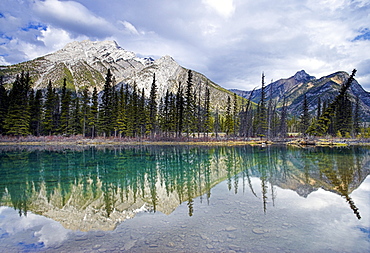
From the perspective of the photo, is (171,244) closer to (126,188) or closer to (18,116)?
(126,188)

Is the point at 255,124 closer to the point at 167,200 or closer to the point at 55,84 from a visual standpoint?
the point at 167,200

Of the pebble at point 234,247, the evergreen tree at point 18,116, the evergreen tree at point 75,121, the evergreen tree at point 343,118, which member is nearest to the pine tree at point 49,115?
the evergreen tree at point 18,116

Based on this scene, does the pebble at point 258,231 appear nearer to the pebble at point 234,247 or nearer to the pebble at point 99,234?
the pebble at point 234,247

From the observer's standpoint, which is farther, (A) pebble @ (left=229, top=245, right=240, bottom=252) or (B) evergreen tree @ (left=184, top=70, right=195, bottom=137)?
(B) evergreen tree @ (left=184, top=70, right=195, bottom=137)

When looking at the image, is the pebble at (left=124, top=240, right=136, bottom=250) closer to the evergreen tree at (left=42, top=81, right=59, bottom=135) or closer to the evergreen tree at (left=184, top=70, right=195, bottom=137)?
the evergreen tree at (left=184, top=70, right=195, bottom=137)

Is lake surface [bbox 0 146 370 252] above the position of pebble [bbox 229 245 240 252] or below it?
below

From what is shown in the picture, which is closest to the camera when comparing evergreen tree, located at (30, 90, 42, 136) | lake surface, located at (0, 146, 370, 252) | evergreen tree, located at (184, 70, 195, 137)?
lake surface, located at (0, 146, 370, 252)

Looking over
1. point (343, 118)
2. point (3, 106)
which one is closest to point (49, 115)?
point (3, 106)

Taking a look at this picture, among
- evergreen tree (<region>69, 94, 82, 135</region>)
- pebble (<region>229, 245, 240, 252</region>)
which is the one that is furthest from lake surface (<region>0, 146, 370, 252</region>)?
evergreen tree (<region>69, 94, 82, 135</region>)

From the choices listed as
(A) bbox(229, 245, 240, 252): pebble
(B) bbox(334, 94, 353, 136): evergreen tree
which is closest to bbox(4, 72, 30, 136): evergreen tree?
(A) bbox(229, 245, 240, 252): pebble

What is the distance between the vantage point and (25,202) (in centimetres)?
1036

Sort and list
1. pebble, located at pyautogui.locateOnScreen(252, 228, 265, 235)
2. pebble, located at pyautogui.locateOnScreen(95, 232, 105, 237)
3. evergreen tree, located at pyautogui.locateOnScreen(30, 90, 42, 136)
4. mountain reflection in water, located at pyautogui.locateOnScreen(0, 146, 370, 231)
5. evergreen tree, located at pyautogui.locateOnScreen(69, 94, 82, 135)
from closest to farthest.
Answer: pebble, located at pyautogui.locateOnScreen(95, 232, 105, 237) < pebble, located at pyautogui.locateOnScreen(252, 228, 265, 235) < mountain reflection in water, located at pyautogui.locateOnScreen(0, 146, 370, 231) < evergreen tree, located at pyautogui.locateOnScreen(30, 90, 42, 136) < evergreen tree, located at pyautogui.locateOnScreen(69, 94, 82, 135)

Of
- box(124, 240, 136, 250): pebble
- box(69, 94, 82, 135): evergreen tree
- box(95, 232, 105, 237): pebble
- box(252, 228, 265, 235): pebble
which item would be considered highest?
box(69, 94, 82, 135): evergreen tree

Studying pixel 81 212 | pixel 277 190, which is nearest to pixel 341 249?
pixel 277 190
